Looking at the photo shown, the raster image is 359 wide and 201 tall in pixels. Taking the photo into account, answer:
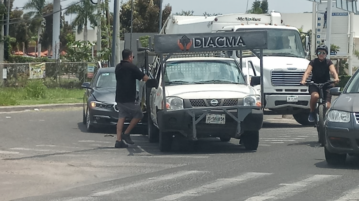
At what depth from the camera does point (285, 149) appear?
13.5 m

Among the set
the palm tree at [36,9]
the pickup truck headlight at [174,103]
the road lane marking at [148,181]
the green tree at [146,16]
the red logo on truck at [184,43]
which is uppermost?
the palm tree at [36,9]

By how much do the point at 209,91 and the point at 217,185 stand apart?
12.0 ft

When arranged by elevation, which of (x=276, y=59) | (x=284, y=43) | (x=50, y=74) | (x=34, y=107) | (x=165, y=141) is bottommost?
(x=165, y=141)

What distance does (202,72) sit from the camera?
14.0m

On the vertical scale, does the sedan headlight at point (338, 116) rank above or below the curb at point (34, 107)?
above

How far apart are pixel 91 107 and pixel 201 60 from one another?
13.2 feet

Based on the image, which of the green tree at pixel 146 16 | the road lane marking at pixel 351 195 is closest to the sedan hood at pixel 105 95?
the road lane marking at pixel 351 195

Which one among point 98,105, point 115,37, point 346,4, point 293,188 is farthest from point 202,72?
point 346,4

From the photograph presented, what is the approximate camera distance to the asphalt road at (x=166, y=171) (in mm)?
8967

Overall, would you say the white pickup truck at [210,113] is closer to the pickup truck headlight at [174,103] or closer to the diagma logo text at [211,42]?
the pickup truck headlight at [174,103]

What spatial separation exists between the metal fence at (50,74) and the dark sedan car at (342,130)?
27168 millimetres

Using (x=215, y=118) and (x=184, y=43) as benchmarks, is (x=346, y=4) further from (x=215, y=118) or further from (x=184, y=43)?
(x=215, y=118)

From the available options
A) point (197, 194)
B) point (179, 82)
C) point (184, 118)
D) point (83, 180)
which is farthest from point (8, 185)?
Result: point (179, 82)

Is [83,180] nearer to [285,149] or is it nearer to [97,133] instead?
[285,149]
